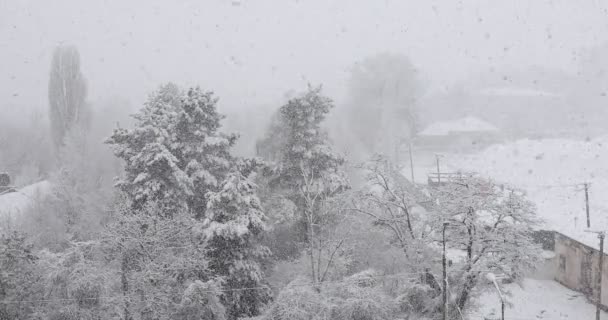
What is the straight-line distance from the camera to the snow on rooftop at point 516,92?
90688 mm

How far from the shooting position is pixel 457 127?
69.5m

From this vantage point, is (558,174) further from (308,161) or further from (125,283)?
(125,283)

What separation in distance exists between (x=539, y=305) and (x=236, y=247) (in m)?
15.1

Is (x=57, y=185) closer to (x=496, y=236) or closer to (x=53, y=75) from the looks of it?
(x=53, y=75)

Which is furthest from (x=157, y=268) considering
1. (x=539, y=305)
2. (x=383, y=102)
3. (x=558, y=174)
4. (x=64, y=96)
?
(x=383, y=102)

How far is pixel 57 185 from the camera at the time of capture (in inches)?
1505

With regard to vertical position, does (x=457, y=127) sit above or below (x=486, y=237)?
above

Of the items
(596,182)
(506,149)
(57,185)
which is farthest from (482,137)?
(57,185)

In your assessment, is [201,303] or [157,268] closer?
[201,303]

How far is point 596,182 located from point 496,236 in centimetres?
1912

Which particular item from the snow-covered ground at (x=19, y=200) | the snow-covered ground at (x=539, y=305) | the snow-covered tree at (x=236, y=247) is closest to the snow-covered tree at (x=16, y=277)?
the snow-covered tree at (x=236, y=247)

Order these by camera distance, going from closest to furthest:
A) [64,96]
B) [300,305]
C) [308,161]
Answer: [300,305] → [308,161] → [64,96]

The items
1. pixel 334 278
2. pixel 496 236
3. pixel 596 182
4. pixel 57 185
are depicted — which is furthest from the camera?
pixel 57 185

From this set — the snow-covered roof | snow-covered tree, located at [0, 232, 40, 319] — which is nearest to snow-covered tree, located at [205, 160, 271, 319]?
snow-covered tree, located at [0, 232, 40, 319]
